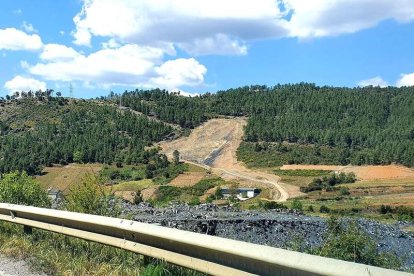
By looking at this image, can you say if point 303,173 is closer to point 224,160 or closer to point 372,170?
point 372,170

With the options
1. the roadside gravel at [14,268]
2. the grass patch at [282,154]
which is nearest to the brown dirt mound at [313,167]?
the grass patch at [282,154]

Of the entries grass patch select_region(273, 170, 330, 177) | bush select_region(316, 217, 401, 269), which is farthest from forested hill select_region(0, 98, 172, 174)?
bush select_region(316, 217, 401, 269)

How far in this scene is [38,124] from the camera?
197 m

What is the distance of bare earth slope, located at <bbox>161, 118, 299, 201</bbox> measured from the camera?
12594 cm

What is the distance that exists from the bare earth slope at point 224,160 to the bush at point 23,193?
96.0 m

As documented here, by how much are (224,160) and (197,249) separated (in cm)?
16733

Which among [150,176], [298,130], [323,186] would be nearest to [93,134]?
[150,176]

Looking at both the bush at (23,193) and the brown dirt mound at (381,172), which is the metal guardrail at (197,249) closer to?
the bush at (23,193)

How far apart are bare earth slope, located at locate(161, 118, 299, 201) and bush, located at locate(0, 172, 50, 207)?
96.0 m

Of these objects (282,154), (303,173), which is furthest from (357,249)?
(282,154)

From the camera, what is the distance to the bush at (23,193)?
12.4m

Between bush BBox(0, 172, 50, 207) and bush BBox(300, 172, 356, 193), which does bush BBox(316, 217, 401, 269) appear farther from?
bush BBox(300, 172, 356, 193)

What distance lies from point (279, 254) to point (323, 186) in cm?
12182

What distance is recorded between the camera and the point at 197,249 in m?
5.13
